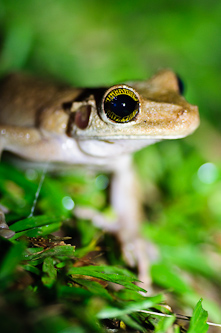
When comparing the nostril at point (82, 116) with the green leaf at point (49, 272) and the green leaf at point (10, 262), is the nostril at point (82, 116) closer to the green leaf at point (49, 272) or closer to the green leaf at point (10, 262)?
the green leaf at point (49, 272)

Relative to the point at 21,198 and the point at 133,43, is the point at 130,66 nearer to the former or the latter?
the point at 133,43

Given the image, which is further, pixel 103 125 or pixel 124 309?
pixel 103 125

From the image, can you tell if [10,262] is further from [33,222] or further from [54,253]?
[33,222]

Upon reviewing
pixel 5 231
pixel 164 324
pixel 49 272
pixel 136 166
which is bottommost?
pixel 164 324

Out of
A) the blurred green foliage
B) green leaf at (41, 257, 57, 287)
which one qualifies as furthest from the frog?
green leaf at (41, 257, 57, 287)

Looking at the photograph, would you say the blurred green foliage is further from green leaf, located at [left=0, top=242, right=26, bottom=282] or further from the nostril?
the nostril

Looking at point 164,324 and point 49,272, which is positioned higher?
point 49,272

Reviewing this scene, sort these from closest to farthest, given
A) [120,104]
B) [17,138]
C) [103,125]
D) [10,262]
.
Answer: [10,262] → [120,104] → [103,125] → [17,138]

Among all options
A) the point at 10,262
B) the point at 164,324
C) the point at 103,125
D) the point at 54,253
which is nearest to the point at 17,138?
the point at 103,125

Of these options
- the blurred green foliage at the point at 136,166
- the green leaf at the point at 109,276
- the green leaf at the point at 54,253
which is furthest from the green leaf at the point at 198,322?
the green leaf at the point at 54,253
